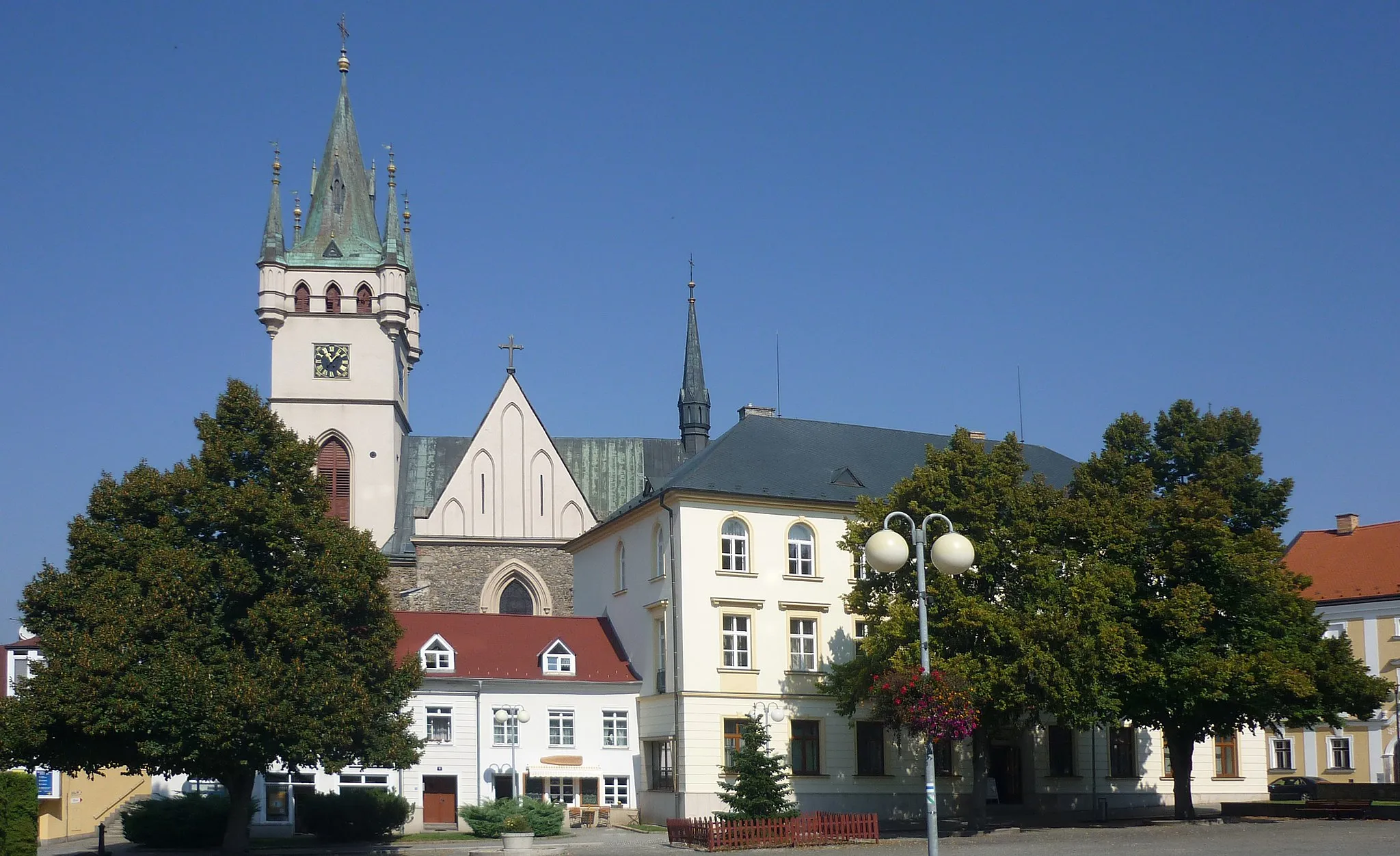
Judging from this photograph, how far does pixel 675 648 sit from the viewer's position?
43.7 meters

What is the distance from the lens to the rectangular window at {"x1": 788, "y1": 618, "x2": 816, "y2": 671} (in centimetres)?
4469

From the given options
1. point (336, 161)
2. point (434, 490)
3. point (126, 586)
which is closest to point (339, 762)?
point (126, 586)

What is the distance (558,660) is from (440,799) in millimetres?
5787

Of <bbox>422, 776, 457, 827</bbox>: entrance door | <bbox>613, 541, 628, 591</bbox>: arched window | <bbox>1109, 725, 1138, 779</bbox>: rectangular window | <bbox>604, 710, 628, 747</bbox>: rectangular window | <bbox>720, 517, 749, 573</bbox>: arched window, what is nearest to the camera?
<bbox>422, 776, 457, 827</bbox>: entrance door

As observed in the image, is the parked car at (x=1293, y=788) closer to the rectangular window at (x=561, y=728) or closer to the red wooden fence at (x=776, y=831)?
the red wooden fence at (x=776, y=831)

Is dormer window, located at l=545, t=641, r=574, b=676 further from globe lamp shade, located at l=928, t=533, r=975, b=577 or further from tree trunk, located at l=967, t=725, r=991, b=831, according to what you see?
globe lamp shade, located at l=928, t=533, r=975, b=577

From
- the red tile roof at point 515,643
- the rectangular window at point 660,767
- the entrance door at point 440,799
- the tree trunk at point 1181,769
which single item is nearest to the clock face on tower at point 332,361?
the red tile roof at point 515,643

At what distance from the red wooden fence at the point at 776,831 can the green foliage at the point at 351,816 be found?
8.84 meters

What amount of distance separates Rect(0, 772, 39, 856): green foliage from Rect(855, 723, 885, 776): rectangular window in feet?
78.4

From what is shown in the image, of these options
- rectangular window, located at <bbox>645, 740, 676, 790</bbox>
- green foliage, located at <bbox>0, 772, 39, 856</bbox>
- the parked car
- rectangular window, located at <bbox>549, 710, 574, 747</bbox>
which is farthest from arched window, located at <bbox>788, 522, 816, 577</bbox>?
green foliage, located at <bbox>0, 772, 39, 856</bbox>

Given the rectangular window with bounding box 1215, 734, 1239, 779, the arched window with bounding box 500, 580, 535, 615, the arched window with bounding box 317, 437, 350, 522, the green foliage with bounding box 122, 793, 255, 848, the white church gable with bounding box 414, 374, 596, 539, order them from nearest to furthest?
the green foliage with bounding box 122, 793, 255, 848
the rectangular window with bounding box 1215, 734, 1239, 779
the arched window with bounding box 500, 580, 535, 615
the white church gable with bounding box 414, 374, 596, 539
the arched window with bounding box 317, 437, 350, 522

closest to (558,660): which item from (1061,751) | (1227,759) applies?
(1061,751)

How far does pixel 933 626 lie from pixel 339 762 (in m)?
14.8

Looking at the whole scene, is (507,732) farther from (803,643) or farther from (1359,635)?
(1359,635)
